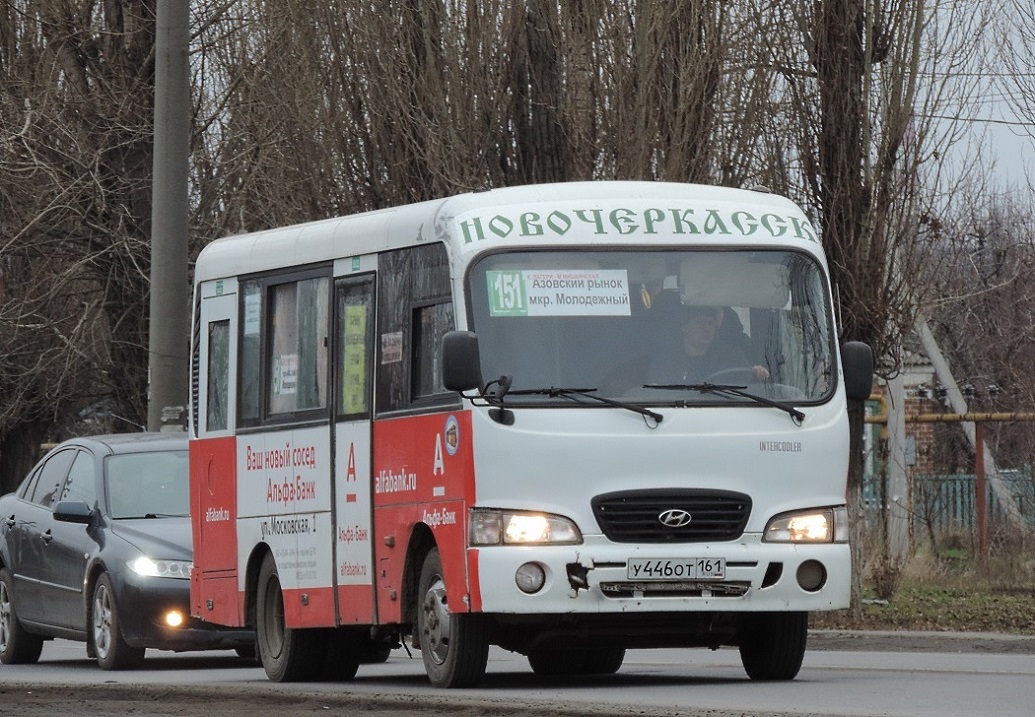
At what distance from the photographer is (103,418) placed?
33250mm

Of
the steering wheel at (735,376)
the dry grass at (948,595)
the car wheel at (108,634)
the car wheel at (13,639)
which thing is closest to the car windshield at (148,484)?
the car wheel at (108,634)

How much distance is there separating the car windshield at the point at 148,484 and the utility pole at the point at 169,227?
61.8 inches

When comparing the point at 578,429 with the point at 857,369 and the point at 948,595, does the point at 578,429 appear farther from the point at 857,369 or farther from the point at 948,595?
the point at 948,595

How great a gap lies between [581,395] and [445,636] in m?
1.44

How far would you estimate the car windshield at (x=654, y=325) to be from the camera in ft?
40.2

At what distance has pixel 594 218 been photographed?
12.7 metres

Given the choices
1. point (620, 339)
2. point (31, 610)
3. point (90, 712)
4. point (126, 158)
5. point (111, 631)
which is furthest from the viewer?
point (126, 158)

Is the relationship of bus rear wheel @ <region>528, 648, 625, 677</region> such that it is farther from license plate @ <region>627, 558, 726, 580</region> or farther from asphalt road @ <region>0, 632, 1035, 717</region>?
license plate @ <region>627, 558, 726, 580</region>

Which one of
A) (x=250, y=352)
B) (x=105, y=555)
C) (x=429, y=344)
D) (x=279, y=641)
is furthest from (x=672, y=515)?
(x=105, y=555)

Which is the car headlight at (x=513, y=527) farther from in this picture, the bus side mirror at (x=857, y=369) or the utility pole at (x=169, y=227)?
the utility pole at (x=169, y=227)

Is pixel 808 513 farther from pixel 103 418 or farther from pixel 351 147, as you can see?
pixel 103 418

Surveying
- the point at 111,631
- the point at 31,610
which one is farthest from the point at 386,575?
the point at 31,610

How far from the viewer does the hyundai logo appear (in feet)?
39.6

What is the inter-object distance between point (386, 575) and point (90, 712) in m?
2.03
